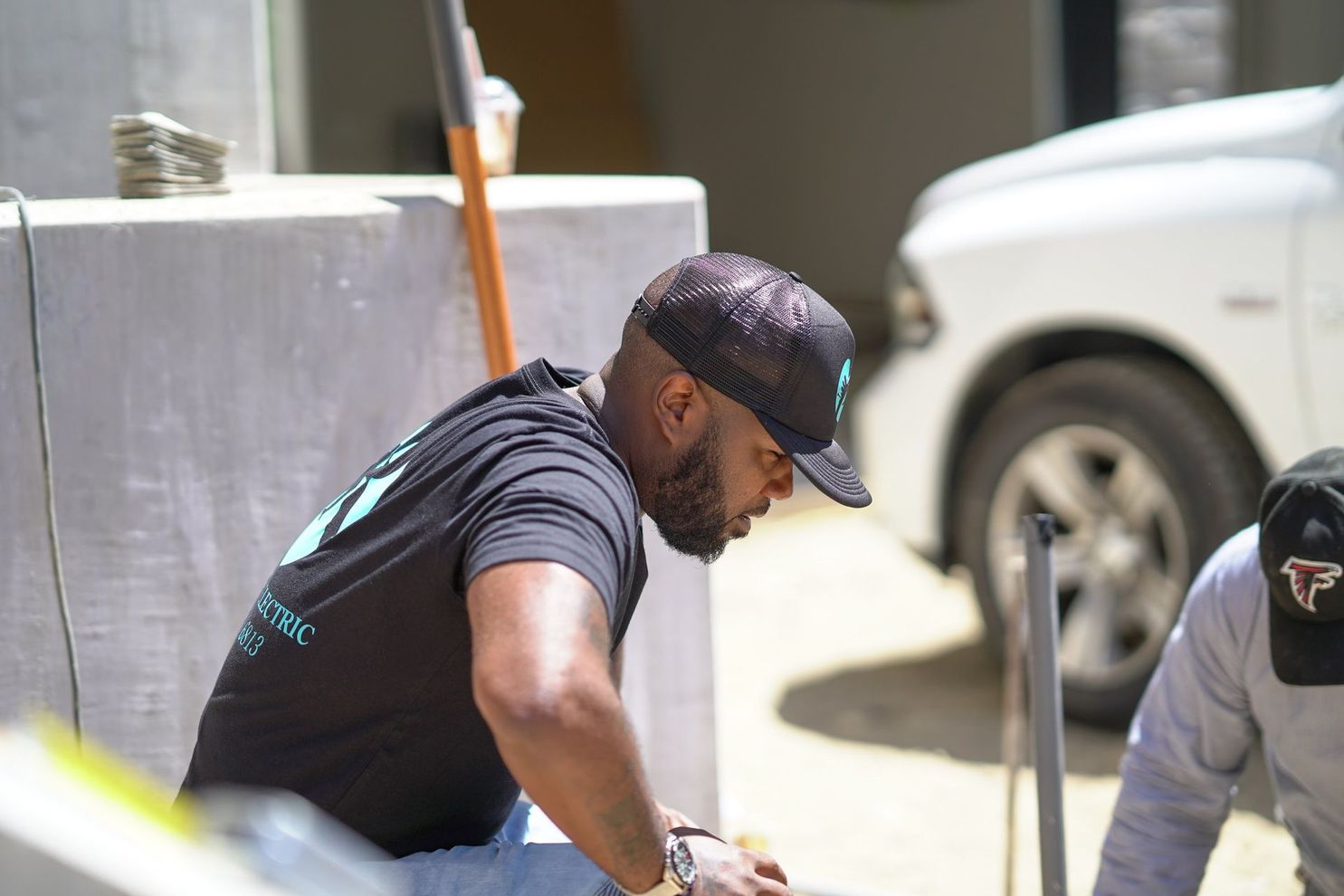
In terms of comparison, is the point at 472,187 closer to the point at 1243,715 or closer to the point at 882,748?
the point at 1243,715

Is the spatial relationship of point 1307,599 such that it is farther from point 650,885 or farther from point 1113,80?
point 1113,80

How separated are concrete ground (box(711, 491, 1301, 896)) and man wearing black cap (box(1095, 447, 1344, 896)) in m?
0.82

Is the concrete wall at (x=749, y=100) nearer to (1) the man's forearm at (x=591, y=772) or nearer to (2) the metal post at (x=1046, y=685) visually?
(2) the metal post at (x=1046, y=685)

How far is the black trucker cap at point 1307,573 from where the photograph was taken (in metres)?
2.25

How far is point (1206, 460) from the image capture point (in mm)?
4168

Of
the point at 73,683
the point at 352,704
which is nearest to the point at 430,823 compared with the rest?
the point at 352,704

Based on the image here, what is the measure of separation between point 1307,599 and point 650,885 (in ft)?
3.77

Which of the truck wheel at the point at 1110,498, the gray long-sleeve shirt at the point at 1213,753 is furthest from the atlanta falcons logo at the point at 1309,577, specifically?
the truck wheel at the point at 1110,498

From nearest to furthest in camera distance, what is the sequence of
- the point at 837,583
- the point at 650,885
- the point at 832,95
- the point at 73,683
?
the point at 650,885 → the point at 73,683 → the point at 837,583 → the point at 832,95

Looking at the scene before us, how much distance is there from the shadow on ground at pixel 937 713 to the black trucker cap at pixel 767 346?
2.53 meters

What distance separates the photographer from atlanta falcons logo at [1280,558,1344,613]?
225cm

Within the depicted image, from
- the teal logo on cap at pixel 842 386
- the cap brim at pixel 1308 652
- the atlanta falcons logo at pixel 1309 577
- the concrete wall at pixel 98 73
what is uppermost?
the concrete wall at pixel 98 73

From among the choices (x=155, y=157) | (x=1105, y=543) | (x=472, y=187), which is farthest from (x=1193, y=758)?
(x=155, y=157)

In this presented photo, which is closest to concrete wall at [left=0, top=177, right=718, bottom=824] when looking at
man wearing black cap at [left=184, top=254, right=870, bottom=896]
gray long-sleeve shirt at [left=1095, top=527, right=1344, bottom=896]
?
man wearing black cap at [left=184, top=254, right=870, bottom=896]
